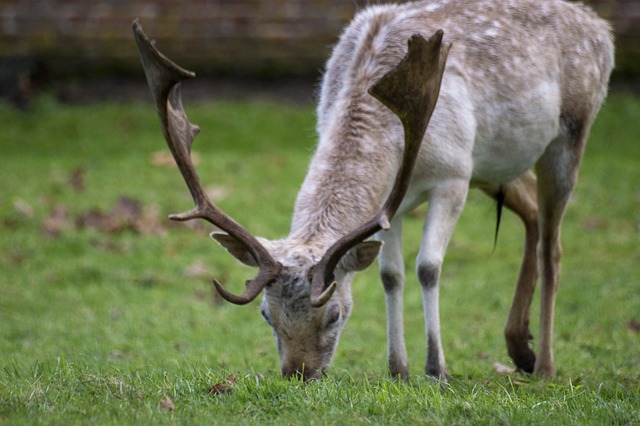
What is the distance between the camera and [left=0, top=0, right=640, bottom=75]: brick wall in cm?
1412

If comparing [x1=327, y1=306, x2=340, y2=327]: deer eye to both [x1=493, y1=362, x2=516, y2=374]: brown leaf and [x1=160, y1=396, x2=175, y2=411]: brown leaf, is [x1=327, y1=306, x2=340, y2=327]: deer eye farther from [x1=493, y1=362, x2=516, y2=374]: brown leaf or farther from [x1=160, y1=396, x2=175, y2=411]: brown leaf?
Result: [x1=493, y1=362, x2=516, y2=374]: brown leaf

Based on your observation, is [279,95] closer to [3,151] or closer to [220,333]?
[3,151]

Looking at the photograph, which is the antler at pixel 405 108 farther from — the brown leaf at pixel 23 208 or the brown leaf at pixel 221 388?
the brown leaf at pixel 23 208

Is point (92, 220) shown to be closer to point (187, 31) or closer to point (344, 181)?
point (187, 31)

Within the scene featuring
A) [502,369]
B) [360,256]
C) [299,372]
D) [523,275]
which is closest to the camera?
[299,372]

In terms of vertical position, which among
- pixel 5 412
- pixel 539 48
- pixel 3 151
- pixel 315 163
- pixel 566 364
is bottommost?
pixel 3 151

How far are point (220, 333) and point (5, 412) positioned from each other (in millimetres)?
3775

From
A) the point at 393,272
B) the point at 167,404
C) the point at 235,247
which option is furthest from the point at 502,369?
the point at 167,404

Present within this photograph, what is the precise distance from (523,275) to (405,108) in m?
2.14

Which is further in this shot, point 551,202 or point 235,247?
point 551,202

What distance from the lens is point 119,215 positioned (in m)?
10.8

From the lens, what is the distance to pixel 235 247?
212 inches

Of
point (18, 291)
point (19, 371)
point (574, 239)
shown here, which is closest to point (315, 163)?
point (19, 371)

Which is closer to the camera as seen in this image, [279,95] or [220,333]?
[220,333]
